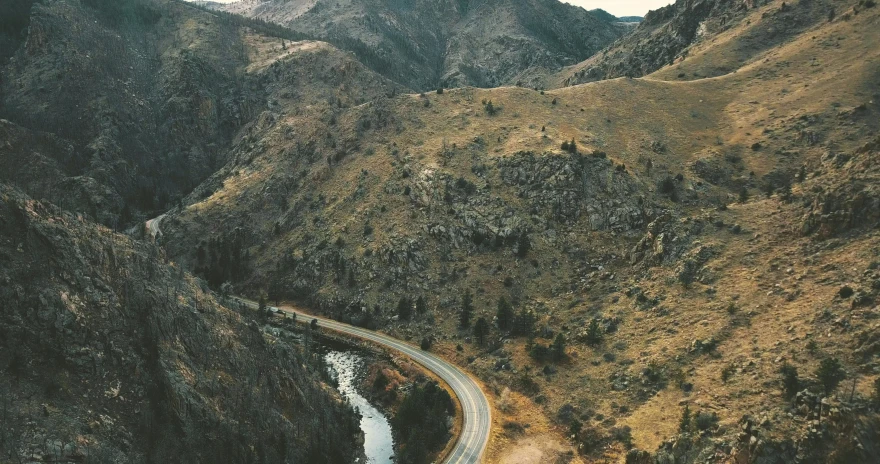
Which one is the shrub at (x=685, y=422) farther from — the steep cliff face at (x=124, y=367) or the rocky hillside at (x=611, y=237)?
the steep cliff face at (x=124, y=367)

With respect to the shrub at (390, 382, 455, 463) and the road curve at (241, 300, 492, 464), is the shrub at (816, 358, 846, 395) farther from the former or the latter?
the shrub at (390, 382, 455, 463)

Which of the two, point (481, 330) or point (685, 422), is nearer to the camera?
point (685, 422)

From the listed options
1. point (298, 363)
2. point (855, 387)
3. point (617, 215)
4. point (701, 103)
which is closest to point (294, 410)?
point (298, 363)

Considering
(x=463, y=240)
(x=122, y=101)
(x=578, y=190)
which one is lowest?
(x=463, y=240)

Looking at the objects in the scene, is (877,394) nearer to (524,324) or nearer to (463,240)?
(524,324)

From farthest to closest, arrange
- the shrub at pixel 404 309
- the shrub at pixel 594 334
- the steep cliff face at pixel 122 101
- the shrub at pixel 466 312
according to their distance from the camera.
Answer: the steep cliff face at pixel 122 101 → the shrub at pixel 404 309 → the shrub at pixel 466 312 → the shrub at pixel 594 334

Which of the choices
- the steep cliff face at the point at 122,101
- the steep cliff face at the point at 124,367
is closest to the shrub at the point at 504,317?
the steep cliff face at the point at 124,367

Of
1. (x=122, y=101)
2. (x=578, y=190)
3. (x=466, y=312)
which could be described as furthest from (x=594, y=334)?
(x=122, y=101)
